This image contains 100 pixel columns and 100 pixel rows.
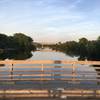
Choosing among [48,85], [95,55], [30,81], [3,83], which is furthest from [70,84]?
[95,55]

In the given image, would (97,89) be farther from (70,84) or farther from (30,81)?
(30,81)

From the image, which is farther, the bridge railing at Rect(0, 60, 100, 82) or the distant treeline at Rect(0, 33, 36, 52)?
the distant treeline at Rect(0, 33, 36, 52)

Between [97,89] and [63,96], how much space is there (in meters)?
1.69

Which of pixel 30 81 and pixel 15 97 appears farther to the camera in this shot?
pixel 30 81

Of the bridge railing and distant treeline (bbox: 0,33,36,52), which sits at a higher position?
distant treeline (bbox: 0,33,36,52)

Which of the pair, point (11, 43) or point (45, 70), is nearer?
point (45, 70)

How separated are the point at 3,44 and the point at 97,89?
443 ft

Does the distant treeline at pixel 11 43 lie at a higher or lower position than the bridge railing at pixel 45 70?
higher

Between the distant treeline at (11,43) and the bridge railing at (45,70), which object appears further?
the distant treeline at (11,43)

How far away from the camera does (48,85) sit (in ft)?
39.5

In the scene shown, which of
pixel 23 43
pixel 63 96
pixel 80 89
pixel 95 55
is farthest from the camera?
pixel 23 43

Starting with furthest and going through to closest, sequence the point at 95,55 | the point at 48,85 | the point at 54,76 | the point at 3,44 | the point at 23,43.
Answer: the point at 23,43 → the point at 3,44 → the point at 95,55 → the point at 54,76 → the point at 48,85

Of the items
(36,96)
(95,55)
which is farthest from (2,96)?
(95,55)

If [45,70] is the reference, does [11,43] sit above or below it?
above
